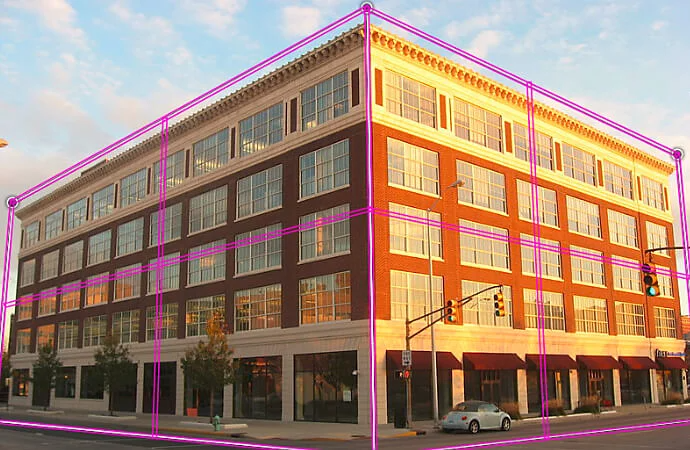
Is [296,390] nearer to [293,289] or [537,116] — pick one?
[293,289]

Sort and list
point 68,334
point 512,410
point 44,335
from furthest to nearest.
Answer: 1. point 44,335
2. point 68,334
3. point 512,410

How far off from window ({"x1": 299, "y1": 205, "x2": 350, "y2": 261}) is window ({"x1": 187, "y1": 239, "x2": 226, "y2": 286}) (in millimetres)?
9672

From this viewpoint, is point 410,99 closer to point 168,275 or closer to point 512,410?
point 512,410

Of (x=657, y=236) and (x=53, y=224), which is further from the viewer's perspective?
(x=53, y=224)

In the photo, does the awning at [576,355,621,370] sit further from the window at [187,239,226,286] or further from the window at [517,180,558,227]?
the window at [187,239,226,286]

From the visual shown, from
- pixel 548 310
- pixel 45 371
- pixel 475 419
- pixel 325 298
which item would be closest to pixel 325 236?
pixel 325 298

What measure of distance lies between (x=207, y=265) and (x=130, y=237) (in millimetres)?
Result: 13654

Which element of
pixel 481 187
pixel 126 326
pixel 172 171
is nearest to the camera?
pixel 481 187

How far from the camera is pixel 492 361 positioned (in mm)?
45531

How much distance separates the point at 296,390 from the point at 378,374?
664cm

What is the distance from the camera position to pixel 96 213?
70.6 m

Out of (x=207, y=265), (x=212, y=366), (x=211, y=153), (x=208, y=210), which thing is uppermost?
(x=211, y=153)

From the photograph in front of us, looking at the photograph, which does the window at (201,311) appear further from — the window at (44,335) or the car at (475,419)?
the window at (44,335)

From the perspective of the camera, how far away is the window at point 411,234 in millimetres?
41812
